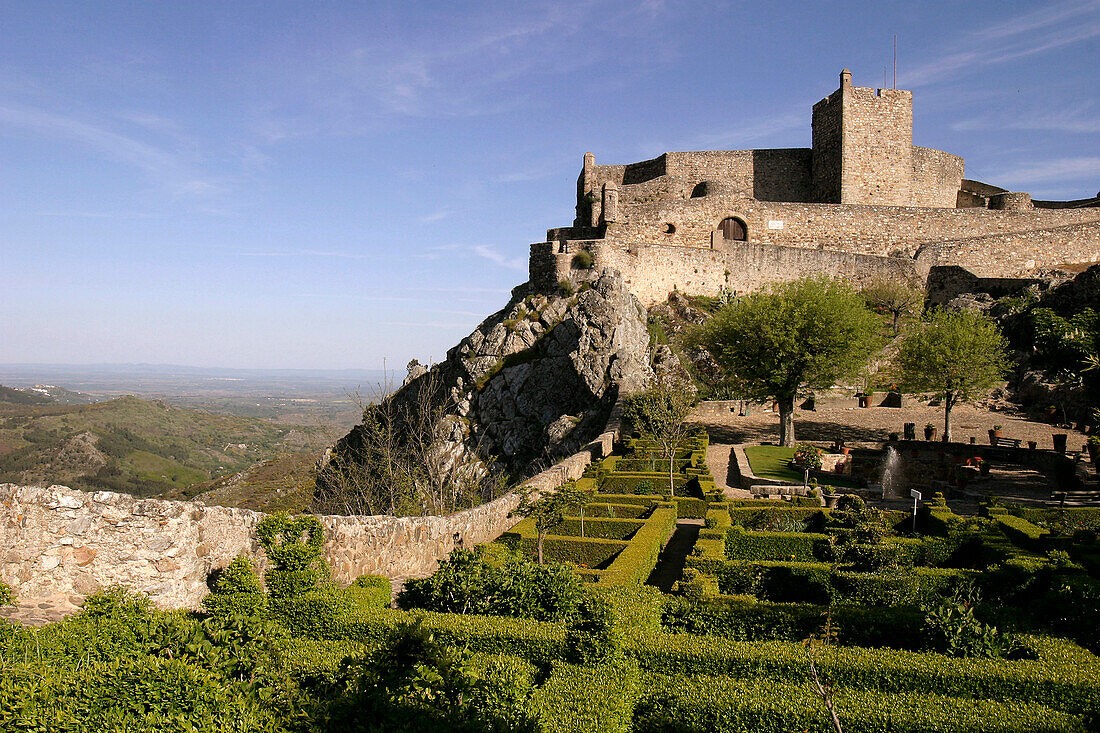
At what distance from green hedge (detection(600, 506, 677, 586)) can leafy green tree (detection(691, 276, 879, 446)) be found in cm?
1093

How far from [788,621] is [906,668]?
1.60 metres

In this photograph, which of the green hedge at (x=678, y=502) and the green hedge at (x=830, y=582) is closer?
the green hedge at (x=830, y=582)

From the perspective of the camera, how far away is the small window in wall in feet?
125

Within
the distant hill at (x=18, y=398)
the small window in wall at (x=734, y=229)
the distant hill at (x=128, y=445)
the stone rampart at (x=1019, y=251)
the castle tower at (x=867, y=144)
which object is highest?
the castle tower at (x=867, y=144)

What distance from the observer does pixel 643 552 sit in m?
11.1

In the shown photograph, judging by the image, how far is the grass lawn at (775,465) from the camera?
1838 centimetres

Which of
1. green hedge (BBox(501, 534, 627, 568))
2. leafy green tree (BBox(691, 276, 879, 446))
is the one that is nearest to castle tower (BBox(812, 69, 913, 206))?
leafy green tree (BBox(691, 276, 879, 446))

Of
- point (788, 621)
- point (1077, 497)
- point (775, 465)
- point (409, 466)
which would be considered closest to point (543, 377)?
point (409, 466)

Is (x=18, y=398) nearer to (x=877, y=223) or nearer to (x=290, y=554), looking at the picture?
(x=290, y=554)

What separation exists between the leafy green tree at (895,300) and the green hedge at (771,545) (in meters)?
26.8

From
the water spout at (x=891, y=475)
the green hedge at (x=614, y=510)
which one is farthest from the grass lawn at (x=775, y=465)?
the green hedge at (x=614, y=510)

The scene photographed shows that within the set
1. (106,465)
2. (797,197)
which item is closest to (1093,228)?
(797,197)

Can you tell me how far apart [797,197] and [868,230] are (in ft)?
19.8

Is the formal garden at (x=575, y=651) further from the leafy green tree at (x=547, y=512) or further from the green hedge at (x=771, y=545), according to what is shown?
the leafy green tree at (x=547, y=512)
